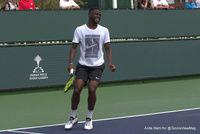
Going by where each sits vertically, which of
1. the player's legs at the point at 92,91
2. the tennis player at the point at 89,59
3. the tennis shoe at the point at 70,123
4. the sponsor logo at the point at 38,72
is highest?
the tennis player at the point at 89,59

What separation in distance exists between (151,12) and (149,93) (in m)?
3.67

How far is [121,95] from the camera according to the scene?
10.5 meters

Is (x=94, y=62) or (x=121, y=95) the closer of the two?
(x=94, y=62)

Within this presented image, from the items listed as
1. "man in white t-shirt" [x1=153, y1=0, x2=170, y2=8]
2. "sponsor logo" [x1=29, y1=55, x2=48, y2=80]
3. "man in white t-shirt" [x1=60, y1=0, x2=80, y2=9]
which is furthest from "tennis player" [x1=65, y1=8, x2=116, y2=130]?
"man in white t-shirt" [x1=153, y1=0, x2=170, y2=8]

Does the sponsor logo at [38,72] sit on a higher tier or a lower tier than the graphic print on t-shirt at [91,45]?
lower

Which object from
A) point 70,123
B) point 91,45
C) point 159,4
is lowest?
point 70,123

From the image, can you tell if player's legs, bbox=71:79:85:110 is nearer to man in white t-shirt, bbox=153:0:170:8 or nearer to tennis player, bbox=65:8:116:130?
tennis player, bbox=65:8:116:130

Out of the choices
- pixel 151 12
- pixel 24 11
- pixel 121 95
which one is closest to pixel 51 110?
pixel 121 95

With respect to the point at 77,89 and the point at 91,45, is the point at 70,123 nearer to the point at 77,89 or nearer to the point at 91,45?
the point at 77,89

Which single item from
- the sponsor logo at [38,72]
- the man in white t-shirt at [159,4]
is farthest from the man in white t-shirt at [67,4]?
the man in white t-shirt at [159,4]

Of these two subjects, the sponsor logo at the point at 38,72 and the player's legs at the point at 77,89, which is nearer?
the player's legs at the point at 77,89

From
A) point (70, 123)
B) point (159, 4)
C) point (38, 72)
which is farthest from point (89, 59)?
point (159, 4)

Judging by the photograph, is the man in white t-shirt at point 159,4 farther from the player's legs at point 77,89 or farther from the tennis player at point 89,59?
the player's legs at point 77,89

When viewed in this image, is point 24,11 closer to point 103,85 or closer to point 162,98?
point 103,85
